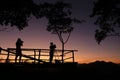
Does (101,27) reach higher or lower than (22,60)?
higher

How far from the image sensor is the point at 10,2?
21594mm

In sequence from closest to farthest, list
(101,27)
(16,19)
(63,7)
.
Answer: (16,19) → (101,27) → (63,7)

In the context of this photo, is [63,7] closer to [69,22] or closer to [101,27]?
[69,22]

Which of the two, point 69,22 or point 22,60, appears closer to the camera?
point 22,60
